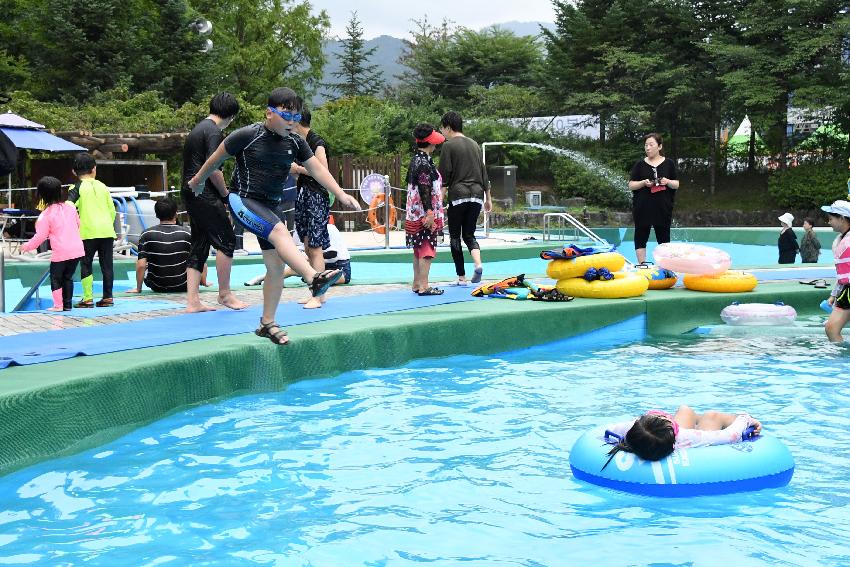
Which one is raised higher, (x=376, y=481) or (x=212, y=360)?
(x=212, y=360)

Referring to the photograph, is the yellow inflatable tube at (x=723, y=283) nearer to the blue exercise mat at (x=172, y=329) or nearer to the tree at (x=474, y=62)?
the blue exercise mat at (x=172, y=329)

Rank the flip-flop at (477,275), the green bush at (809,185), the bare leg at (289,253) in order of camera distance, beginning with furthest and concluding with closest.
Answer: the green bush at (809,185) < the flip-flop at (477,275) < the bare leg at (289,253)

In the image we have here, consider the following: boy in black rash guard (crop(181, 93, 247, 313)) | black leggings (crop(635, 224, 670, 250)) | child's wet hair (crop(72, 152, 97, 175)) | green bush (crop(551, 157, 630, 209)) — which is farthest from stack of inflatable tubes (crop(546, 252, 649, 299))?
green bush (crop(551, 157, 630, 209))

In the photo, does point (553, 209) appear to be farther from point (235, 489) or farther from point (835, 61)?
point (235, 489)

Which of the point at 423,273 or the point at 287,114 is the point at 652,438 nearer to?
the point at 287,114

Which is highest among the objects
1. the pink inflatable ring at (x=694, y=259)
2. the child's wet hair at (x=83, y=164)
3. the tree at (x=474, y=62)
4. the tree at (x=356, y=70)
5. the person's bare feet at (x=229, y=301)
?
the tree at (x=356, y=70)

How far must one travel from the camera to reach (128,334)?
711 cm

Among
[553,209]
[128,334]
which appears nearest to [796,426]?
[128,334]

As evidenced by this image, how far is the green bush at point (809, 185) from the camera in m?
30.0

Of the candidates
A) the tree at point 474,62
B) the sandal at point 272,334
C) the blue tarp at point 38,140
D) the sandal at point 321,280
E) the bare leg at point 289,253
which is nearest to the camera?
the bare leg at point 289,253

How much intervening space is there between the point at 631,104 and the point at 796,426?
29610 millimetres

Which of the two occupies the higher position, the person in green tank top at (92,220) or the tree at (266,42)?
the tree at (266,42)

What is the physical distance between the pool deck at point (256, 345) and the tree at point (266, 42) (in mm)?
34400

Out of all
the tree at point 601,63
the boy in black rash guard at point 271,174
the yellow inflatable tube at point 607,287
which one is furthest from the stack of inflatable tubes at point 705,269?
the tree at point 601,63
